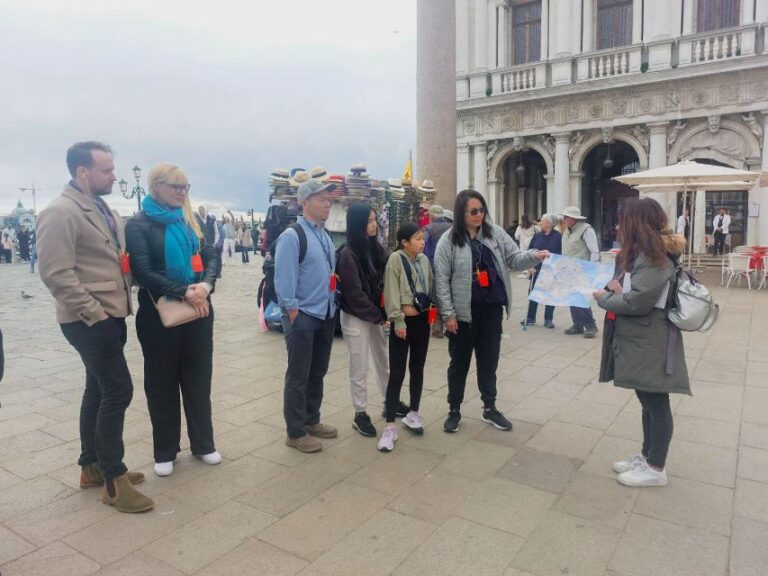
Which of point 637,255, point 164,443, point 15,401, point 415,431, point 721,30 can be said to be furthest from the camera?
point 721,30

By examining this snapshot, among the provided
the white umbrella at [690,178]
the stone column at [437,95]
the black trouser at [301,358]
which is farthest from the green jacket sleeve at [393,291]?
the white umbrella at [690,178]

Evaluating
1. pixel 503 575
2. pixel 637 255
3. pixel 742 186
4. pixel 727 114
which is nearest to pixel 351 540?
pixel 503 575

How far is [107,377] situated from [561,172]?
1888 centimetres

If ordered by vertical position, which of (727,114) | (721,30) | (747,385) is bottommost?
(747,385)

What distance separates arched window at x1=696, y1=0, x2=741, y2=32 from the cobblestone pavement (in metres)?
16.4

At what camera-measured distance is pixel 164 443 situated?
3.60 m

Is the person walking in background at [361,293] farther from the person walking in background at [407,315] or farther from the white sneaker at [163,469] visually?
the white sneaker at [163,469]

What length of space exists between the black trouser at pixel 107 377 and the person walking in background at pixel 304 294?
1020mm

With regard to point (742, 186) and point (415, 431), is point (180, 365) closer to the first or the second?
point (415, 431)

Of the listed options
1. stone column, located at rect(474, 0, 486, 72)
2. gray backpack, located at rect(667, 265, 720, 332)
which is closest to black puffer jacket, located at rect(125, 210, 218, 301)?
gray backpack, located at rect(667, 265, 720, 332)

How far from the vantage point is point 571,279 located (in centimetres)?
470

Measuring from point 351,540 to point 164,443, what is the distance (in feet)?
4.71

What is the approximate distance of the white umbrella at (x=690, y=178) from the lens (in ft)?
37.6

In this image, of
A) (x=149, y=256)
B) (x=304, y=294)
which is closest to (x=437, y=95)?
(x=304, y=294)
